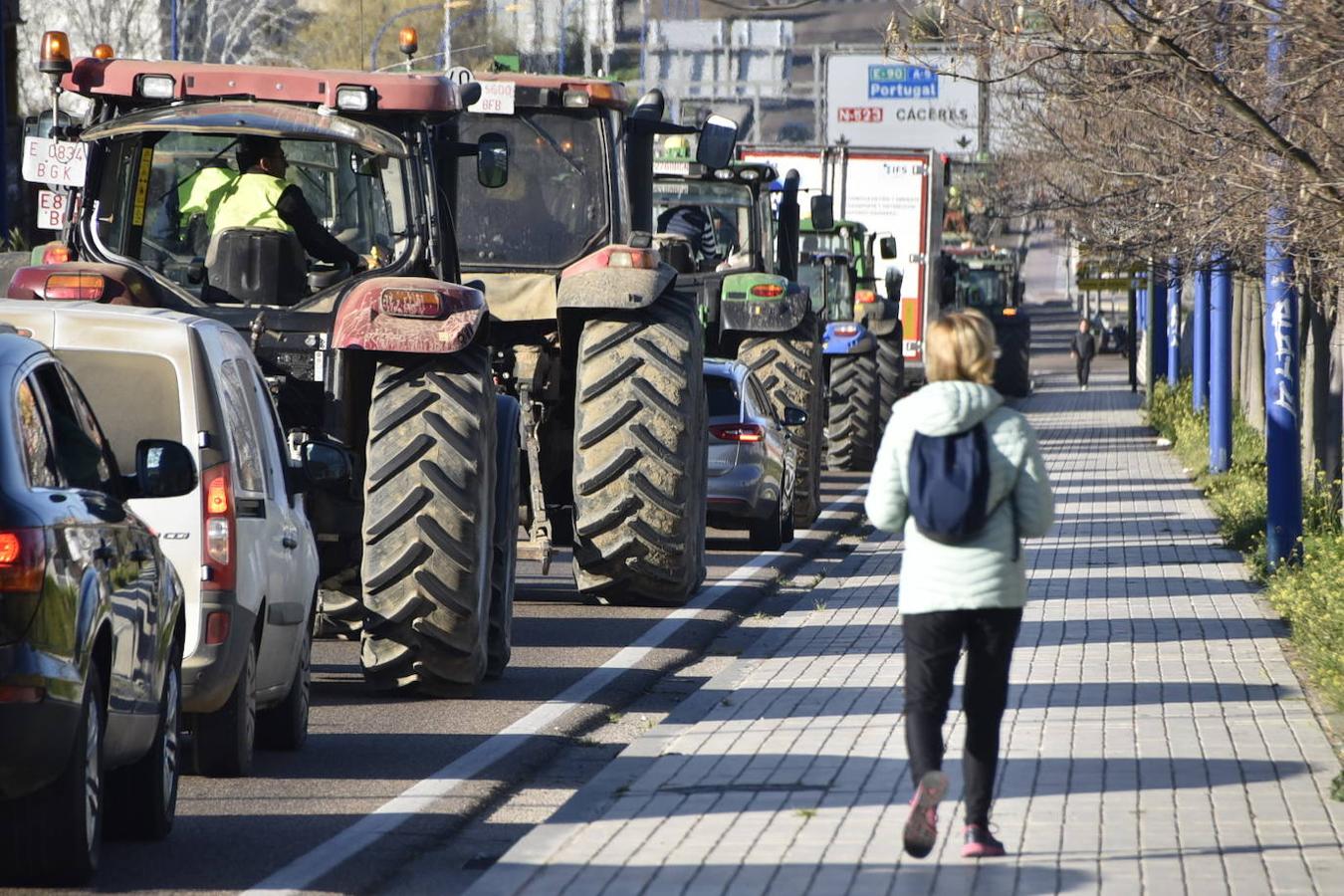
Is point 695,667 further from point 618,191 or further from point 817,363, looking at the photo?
point 817,363

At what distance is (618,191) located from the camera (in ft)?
47.2

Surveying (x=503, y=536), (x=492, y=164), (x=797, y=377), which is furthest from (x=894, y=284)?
(x=503, y=536)

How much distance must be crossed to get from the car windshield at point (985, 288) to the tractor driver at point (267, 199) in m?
44.3

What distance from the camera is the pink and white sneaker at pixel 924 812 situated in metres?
7.00

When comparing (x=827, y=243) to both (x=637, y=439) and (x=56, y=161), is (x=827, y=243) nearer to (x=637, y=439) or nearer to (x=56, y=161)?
(x=637, y=439)

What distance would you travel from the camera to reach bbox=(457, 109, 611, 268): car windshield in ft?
47.3

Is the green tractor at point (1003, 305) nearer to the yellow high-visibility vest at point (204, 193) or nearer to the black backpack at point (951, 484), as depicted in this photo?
the yellow high-visibility vest at point (204, 193)

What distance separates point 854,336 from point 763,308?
7.22 metres

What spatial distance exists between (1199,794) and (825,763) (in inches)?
57.1

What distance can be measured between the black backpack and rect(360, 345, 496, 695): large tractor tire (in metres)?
3.74

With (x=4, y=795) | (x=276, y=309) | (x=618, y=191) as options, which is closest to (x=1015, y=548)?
(x=4, y=795)

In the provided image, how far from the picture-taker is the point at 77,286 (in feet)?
35.5

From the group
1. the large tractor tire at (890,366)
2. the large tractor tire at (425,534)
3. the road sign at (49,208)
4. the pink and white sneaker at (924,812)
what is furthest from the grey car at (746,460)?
the large tractor tire at (890,366)

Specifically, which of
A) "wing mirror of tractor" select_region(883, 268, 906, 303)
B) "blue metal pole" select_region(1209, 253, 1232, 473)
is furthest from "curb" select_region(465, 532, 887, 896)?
"wing mirror of tractor" select_region(883, 268, 906, 303)
